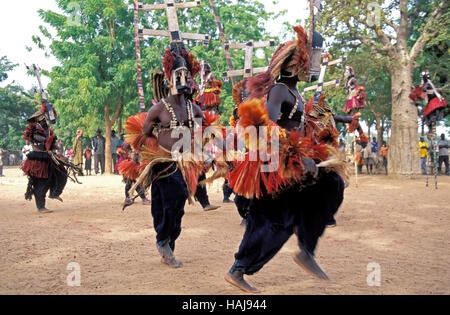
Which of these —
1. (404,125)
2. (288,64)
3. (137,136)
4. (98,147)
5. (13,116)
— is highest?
(13,116)

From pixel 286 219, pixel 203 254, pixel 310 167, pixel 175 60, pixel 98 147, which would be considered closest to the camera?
pixel 310 167

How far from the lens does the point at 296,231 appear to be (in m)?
3.17

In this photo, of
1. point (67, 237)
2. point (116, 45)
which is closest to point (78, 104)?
point (116, 45)

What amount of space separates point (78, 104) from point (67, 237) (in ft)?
53.5

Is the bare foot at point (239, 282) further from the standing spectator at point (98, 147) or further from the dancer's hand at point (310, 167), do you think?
the standing spectator at point (98, 147)

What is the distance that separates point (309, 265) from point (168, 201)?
1583 millimetres

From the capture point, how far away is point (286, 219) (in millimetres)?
3037

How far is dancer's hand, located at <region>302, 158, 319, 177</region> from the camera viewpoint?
114 inches

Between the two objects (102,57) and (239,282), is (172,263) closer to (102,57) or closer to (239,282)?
(239,282)

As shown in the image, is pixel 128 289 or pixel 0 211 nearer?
pixel 128 289

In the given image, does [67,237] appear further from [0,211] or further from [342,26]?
[342,26]

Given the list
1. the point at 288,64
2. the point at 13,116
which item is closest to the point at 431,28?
the point at 288,64

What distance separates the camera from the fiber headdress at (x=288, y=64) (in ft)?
10.9
